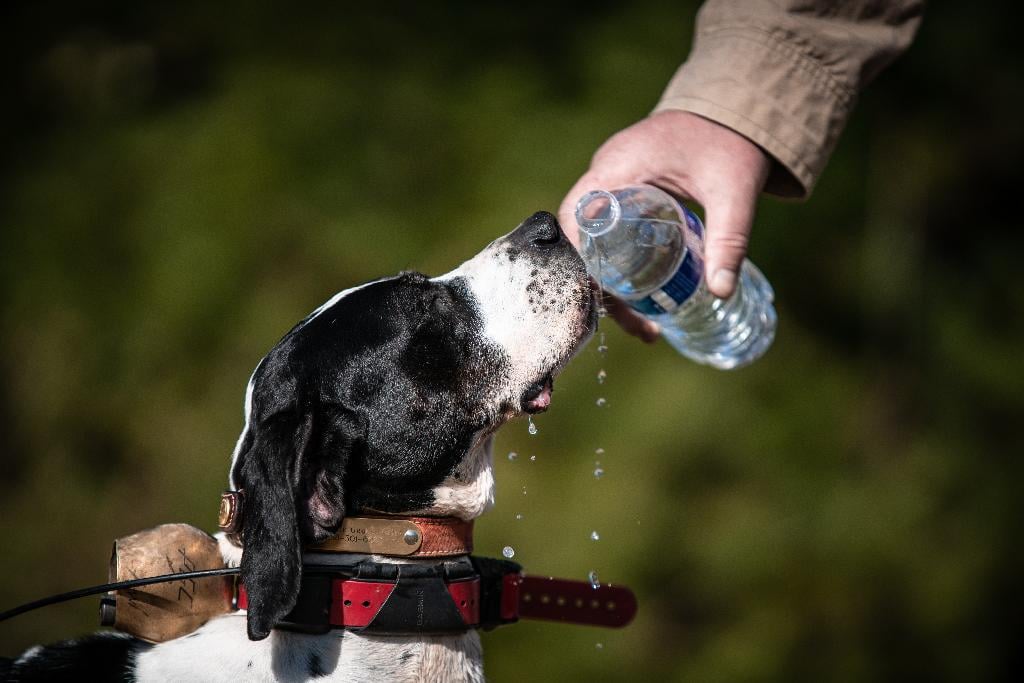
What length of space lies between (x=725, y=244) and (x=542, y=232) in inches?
17.0

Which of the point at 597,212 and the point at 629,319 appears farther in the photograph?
the point at 629,319

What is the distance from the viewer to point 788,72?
9.37 ft

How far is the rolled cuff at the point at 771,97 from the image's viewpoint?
110 inches

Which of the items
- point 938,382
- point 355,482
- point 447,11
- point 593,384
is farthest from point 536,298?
point 938,382

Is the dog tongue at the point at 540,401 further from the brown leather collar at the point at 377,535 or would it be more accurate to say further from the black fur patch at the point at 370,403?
the brown leather collar at the point at 377,535

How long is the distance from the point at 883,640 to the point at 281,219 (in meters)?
3.34

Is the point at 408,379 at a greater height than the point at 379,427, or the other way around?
the point at 408,379

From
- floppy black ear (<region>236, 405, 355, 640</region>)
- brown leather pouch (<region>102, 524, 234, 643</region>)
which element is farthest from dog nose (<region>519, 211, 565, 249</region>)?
brown leather pouch (<region>102, 524, 234, 643</region>)

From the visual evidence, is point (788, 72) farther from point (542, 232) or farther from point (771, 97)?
point (542, 232)

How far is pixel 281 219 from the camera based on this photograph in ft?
15.9

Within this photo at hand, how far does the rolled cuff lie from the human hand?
41mm

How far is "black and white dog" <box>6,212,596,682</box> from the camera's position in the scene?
2273mm

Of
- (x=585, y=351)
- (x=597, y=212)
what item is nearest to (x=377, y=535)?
(x=597, y=212)

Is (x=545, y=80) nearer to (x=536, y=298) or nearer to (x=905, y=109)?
(x=905, y=109)
